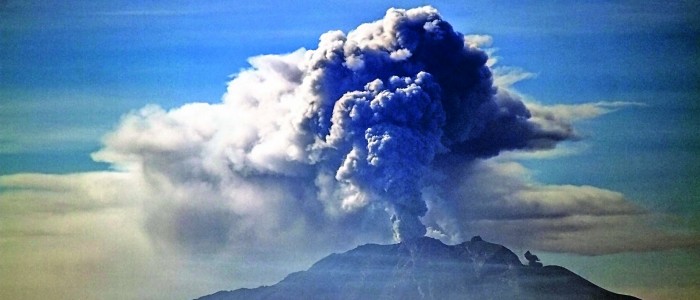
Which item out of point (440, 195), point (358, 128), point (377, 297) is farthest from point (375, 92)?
point (377, 297)

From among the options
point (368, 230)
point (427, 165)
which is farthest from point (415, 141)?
point (368, 230)

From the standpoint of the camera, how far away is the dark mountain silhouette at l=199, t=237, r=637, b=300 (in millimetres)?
15141

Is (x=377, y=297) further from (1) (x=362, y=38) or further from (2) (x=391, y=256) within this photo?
(1) (x=362, y=38)

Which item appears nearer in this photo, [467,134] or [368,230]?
[368,230]

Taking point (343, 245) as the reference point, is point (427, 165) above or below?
above

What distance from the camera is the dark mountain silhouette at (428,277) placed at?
1514 centimetres

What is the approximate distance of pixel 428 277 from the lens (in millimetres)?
16047

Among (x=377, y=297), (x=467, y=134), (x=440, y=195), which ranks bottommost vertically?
(x=377, y=297)

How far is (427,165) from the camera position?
16.0m

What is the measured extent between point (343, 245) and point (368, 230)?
0.43 m

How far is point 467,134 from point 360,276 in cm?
276

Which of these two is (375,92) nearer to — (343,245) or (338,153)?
(338,153)

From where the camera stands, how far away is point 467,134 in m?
16.3

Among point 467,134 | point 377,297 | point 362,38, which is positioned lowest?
point 377,297
